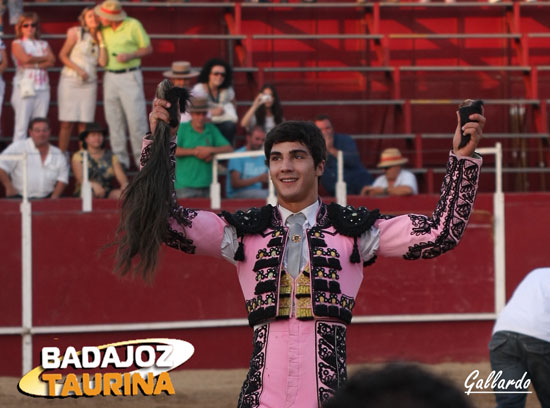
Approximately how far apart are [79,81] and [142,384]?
266 centimetres

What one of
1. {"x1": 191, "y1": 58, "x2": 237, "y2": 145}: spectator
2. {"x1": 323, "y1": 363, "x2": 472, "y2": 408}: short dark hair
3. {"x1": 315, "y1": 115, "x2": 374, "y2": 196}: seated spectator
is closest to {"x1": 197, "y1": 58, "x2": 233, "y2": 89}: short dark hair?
{"x1": 191, "y1": 58, "x2": 237, "y2": 145}: spectator

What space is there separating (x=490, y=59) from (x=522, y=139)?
52.9 inches

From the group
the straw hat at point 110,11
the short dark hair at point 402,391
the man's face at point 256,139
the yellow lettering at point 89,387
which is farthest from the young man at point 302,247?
the straw hat at point 110,11

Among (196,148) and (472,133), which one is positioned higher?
(196,148)

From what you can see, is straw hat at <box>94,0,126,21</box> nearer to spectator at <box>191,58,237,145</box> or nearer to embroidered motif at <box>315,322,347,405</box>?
spectator at <box>191,58,237,145</box>

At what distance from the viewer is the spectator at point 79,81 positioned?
877 centimetres

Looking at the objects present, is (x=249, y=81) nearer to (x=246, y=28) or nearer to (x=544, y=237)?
(x=246, y=28)

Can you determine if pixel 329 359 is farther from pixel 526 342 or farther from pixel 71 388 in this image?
pixel 71 388

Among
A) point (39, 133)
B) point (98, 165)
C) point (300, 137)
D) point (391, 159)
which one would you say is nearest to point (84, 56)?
point (39, 133)

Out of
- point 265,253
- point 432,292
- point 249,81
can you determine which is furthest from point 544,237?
point 265,253

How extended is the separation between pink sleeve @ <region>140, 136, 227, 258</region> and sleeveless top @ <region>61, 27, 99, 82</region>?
5.75 meters

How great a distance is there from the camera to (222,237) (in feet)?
10.6

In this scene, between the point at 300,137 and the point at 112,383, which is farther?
the point at 112,383

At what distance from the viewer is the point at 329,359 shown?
3062 millimetres
